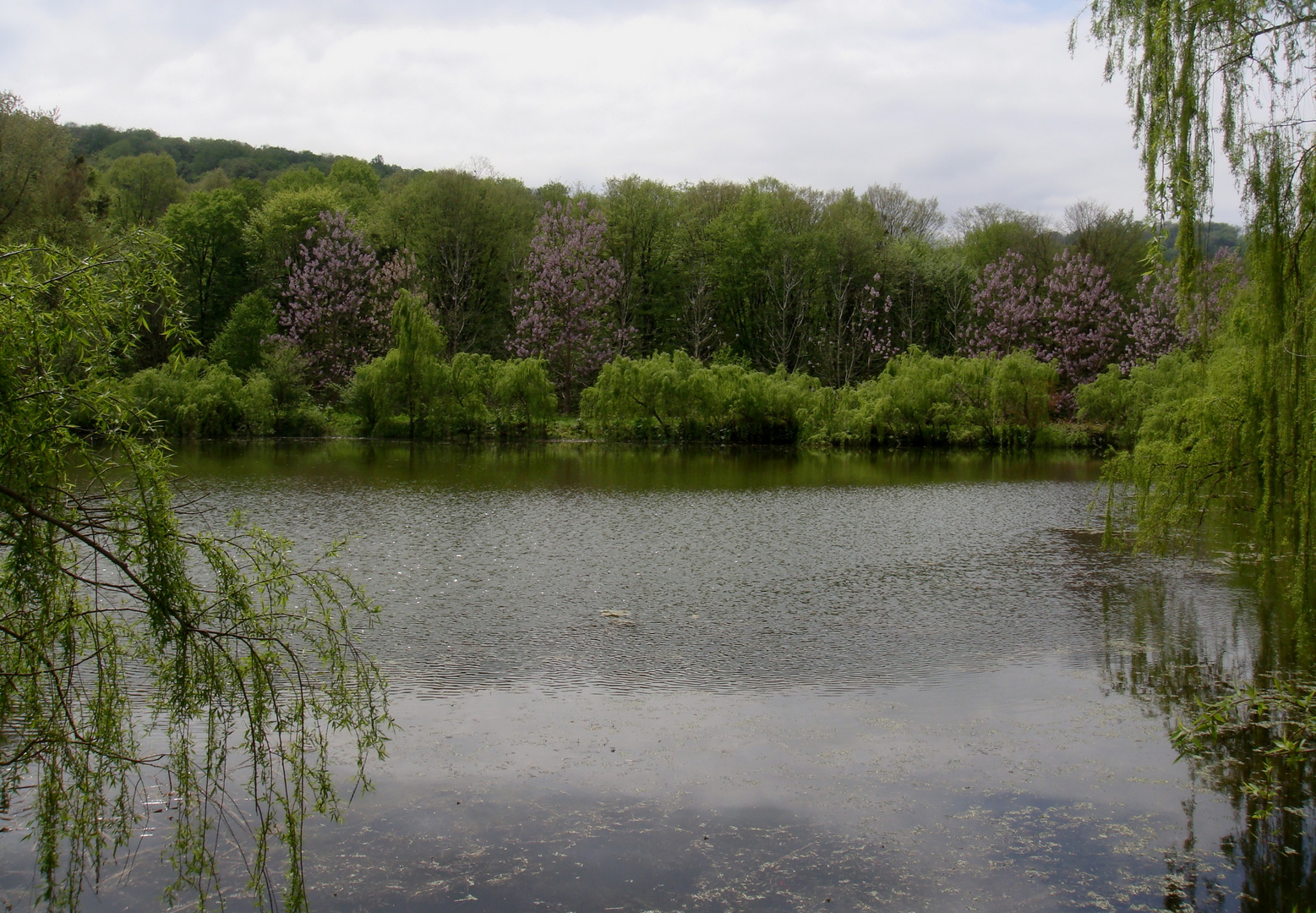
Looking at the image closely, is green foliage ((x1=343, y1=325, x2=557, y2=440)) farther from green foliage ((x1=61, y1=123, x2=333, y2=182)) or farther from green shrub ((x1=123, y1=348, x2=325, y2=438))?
green foliage ((x1=61, y1=123, x2=333, y2=182))

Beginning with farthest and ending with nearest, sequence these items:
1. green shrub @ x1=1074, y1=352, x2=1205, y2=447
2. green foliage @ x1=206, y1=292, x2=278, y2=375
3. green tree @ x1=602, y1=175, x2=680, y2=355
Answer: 1. green tree @ x1=602, y1=175, x2=680, y2=355
2. green foliage @ x1=206, y1=292, x2=278, y2=375
3. green shrub @ x1=1074, y1=352, x2=1205, y2=447

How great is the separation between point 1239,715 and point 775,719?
3778mm

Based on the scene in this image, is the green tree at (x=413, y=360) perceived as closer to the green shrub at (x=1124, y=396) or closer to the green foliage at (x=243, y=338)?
the green foliage at (x=243, y=338)

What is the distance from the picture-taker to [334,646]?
5445 mm

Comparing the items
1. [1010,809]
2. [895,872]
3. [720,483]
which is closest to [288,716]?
[895,872]

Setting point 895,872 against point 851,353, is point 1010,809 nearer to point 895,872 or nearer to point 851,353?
point 895,872

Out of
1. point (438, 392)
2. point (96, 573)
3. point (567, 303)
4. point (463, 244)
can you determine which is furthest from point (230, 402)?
point (96, 573)

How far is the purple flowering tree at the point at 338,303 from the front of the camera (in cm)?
4353

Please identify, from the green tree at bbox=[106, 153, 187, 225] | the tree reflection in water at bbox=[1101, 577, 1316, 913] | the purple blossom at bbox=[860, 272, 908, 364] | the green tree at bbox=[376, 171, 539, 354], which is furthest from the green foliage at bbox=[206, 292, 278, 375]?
the tree reflection in water at bbox=[1101, 577, 1316, 913]

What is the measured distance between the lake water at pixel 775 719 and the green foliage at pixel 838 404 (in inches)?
843

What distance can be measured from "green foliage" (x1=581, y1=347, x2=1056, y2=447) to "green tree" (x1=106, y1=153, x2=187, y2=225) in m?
28.7

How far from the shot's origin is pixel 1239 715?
792cm

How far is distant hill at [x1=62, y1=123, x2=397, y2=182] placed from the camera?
71.6 metres

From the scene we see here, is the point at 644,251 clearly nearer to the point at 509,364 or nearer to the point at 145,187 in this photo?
the point at 509,364
